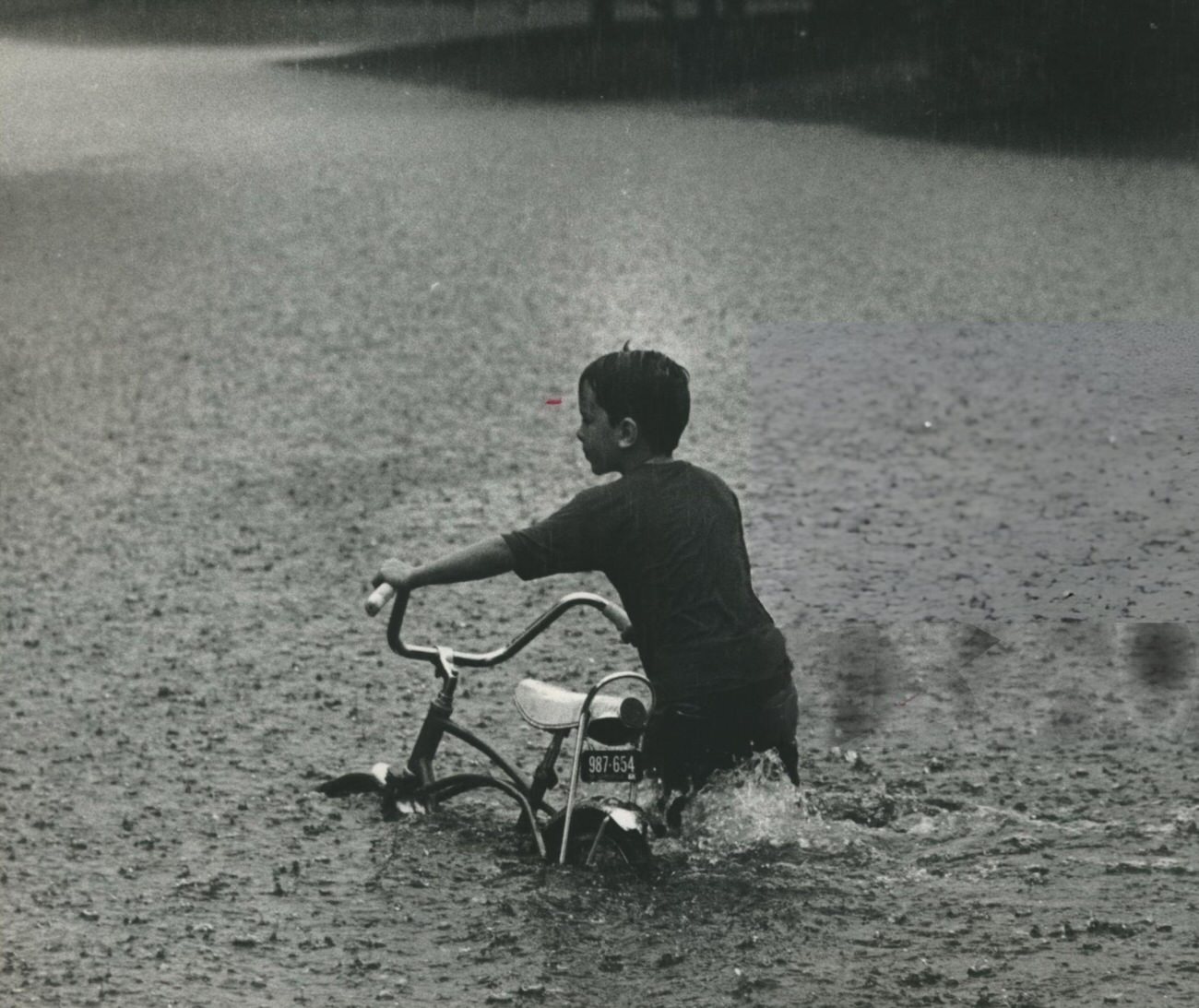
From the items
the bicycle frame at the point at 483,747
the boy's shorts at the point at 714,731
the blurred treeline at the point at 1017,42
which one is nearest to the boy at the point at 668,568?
the boy's shorts at the point at 714,731

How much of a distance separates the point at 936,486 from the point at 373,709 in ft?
8.76

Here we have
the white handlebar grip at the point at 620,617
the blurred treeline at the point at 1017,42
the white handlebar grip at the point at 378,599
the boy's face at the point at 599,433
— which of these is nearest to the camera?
the white handlebar grip at the point at 378,599

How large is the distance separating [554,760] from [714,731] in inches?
14.1

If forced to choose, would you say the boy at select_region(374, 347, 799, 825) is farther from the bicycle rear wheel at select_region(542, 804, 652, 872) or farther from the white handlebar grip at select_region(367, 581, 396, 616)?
the bicycle rear wheel at select_region(542, 804, 652, 872)

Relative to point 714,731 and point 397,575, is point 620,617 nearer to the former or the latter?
point 714,731

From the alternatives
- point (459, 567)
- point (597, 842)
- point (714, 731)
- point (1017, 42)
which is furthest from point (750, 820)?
point (1017, 42)

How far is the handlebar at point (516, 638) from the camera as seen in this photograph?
163 inches

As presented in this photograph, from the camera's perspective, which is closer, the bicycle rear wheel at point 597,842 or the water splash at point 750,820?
the bicycle rear wheel at point 597,842

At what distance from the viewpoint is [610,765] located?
4020 millimetres

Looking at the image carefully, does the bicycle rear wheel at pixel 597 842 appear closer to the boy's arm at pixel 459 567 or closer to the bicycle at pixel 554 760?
the bicycle at pixel 554 760

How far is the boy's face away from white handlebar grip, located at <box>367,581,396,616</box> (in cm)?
48

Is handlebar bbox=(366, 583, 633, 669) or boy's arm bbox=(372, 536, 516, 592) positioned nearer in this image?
boy's arm bbox=(372, 536, 516, 592)

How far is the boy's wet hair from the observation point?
408 centimetres

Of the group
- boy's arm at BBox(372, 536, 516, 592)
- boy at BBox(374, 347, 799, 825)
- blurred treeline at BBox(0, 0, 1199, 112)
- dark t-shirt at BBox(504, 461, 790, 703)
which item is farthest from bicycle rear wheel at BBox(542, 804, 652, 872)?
blurred treeline at BBox(0, 0, 1199, 112)
